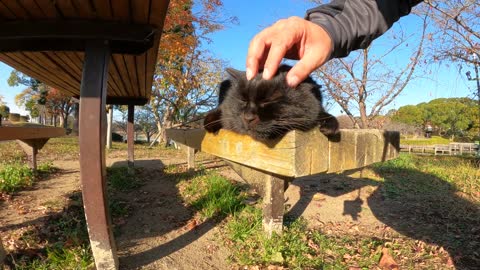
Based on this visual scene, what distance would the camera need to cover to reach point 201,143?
6.87ft

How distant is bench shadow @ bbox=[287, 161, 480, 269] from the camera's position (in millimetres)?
3781

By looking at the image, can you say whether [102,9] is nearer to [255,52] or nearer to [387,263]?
[255,52]

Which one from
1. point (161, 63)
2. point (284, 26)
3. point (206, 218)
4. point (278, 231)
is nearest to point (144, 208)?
point (206, 218)

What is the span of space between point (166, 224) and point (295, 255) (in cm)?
162

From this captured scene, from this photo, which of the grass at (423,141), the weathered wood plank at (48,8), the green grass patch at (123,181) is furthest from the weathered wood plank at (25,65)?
the grass at (423,141)

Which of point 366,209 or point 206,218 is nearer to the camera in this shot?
point 206,218

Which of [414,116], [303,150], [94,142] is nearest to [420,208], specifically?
[303,150]

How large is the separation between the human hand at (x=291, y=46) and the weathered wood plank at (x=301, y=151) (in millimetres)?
278

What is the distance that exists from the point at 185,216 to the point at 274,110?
3020mm

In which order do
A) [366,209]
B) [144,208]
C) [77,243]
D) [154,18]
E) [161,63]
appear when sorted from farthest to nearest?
[161,63] → [366,209] → [144,208] → [77,243] → [154,18]

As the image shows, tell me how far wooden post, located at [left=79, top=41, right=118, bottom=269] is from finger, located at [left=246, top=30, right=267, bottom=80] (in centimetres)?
160

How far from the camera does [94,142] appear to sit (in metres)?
2.28

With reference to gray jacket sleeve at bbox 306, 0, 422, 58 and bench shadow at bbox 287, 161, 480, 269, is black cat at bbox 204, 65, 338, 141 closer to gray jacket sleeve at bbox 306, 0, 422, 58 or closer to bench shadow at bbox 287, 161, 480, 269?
gray jacket sleeve at bbox 306, 0, 422, 58

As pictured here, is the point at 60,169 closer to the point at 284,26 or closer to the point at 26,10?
the point at 26,10
